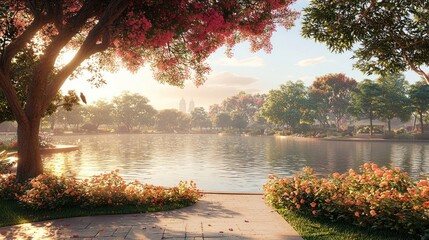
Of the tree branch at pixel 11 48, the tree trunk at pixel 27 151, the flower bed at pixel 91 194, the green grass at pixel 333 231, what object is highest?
the tree branch at pixel 11 48

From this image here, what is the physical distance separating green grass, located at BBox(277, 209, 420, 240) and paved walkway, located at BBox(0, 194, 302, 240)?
28 centimetres

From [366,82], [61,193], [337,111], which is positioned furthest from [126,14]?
[337,111]

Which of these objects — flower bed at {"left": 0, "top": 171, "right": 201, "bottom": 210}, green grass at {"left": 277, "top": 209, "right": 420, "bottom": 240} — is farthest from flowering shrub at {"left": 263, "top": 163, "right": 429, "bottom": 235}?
flower bed at {"left": 0, "top": 171, "right": 201, "bottom": 210}

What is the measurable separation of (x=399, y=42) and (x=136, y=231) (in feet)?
28.1

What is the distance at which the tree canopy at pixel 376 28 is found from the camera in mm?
9461

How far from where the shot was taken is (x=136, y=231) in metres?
7.55

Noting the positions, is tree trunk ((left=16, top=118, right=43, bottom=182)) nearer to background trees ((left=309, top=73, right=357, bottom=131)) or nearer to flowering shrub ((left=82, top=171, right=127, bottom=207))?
flowering shrub ((left=82, top=171, right=127, bottom=207))

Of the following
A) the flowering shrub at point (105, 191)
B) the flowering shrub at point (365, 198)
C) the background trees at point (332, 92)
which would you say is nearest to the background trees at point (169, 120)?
the background trees at point (332, 92)

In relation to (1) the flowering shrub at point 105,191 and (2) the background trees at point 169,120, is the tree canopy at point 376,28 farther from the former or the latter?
(2) the background trees at point 169,120

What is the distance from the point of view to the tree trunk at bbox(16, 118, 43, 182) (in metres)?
11.5

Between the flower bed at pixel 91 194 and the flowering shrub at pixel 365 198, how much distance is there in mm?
2974

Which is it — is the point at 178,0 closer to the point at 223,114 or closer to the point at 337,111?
the point at 337,111

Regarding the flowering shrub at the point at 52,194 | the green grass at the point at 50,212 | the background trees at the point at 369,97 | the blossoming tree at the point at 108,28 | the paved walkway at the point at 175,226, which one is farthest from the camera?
the background trees at the point at 369,97

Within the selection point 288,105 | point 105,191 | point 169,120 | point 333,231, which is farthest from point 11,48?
point 169,120
